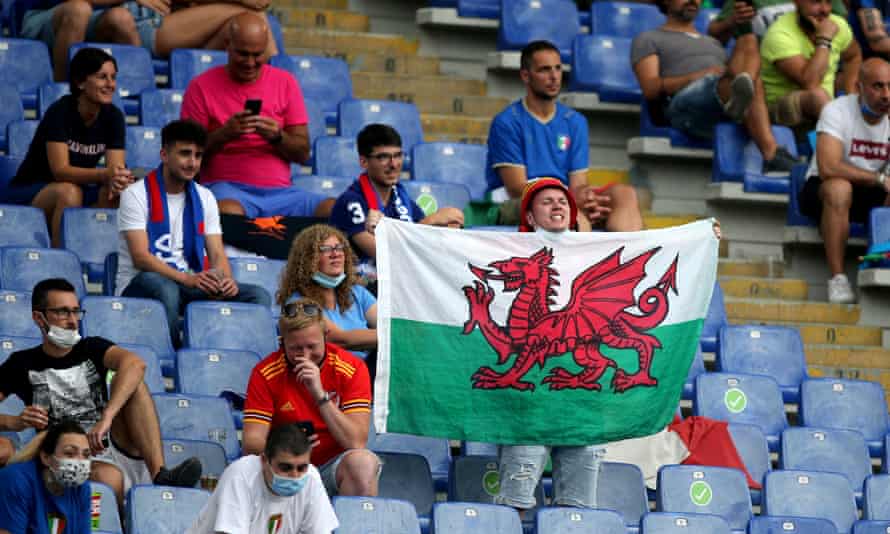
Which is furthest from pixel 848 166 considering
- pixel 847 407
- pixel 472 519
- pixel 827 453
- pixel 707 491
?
pixel 472 519

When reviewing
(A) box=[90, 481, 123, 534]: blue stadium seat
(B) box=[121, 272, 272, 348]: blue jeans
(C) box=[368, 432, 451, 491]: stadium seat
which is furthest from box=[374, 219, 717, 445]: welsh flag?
(A) box=[90, 481, 123, 534]: blue stadium seat

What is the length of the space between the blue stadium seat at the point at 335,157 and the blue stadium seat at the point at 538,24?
6.32ft

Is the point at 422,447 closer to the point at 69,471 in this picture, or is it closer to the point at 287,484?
the point at 287,484

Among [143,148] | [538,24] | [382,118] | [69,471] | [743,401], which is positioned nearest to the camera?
[69,471]

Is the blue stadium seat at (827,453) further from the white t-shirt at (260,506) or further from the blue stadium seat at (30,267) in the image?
the blue stadium seat at (30,267)

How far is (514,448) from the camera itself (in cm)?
834

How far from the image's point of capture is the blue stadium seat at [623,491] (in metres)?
8.66

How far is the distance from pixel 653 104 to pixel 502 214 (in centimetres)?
218

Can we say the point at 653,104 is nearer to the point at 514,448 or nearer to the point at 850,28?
the point at 850,28

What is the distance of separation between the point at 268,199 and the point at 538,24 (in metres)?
3.31

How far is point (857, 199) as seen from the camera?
11.4 metres

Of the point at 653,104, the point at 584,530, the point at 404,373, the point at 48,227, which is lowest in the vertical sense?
the point at 584,530

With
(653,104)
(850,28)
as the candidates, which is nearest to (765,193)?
(653,104)

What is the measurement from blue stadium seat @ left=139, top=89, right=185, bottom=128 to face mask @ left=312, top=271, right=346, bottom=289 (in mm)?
2833
